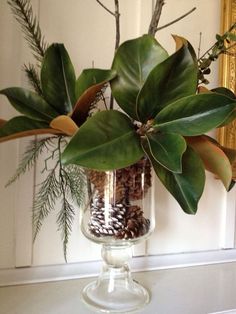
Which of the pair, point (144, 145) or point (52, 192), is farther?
point (52, 192)

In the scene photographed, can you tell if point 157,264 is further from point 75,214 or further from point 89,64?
point 89,64

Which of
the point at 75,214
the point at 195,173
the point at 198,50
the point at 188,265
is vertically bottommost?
the point at 188,265

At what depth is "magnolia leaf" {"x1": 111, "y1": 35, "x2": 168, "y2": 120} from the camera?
54 centimetres

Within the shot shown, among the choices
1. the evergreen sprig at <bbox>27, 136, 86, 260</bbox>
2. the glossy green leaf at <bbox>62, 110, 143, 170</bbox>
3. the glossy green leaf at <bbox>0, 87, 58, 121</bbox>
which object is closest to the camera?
the glossy green leaf at <bbox>62, 110, 143, 170</bbox>

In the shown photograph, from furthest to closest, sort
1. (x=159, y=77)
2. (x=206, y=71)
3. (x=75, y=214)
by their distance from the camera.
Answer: (x=75, y=214) → (x=206, y=71) → (x=159, y=77)

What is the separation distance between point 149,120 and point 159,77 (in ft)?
0.23

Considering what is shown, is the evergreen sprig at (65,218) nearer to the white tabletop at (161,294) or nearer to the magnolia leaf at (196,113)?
the white tabletop at (161,294)

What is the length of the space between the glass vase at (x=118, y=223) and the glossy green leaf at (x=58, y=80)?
13 cm

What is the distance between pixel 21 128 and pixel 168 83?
0.82ft

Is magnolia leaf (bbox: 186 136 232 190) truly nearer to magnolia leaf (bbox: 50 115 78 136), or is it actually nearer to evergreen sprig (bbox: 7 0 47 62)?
magnolia leaf (bbox: 50 115 78 136)

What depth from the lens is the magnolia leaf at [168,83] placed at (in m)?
0.50

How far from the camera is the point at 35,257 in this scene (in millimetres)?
745

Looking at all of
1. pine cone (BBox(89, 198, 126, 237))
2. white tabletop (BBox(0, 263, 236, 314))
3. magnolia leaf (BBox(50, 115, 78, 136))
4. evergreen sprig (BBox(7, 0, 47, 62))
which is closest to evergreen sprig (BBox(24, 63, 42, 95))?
evergreen sprig (BBox(7, 0, 47, 62))

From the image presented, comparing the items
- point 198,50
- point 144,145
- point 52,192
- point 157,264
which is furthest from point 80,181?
point 198,50
